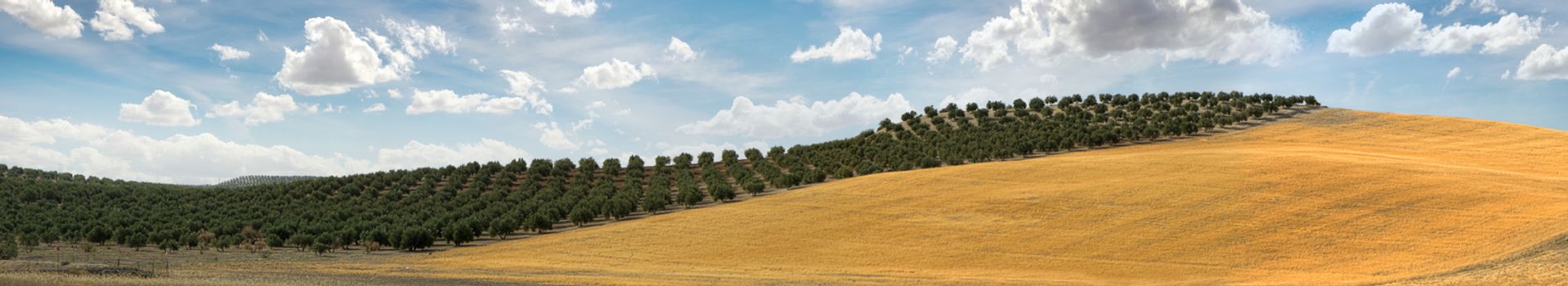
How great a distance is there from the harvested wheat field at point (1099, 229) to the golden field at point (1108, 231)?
18 centimetres

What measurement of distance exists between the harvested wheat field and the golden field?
7.2 inches

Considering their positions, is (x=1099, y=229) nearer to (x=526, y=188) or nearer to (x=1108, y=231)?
(x=1108, y=231)

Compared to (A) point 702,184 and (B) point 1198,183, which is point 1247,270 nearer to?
(B) point 1198,183

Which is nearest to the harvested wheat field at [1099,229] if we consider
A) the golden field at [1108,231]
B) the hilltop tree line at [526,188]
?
the golden field at [1108,231]

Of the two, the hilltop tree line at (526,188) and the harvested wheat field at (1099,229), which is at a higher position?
the hilltop tree line at (526,188)

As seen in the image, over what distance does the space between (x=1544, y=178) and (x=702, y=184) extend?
62728 millimetres

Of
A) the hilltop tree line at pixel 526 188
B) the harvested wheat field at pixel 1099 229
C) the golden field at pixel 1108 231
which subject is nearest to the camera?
the golden field at pixel 1108 231

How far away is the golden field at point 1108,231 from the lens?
138 feet

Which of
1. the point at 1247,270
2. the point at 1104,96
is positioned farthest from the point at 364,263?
the point at 1104,96

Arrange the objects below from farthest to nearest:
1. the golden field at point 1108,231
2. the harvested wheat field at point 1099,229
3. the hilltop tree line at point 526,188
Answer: the hilltop tree line at point 526,188
the harvested wheat field at point 1099,229
the golden field at point 1108,231

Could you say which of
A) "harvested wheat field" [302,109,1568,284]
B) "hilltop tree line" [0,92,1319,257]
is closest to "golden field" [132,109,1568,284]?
"harvested wheat field" [302,109,1568,284]

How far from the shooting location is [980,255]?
48250 millimetres

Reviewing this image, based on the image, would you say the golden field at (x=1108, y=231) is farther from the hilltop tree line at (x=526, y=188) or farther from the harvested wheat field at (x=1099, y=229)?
the hilltop tree line at (x=526, y=188)

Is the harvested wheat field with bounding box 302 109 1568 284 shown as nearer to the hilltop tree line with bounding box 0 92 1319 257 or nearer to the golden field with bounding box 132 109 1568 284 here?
the golden field with bounding box 132 109 1568 284
